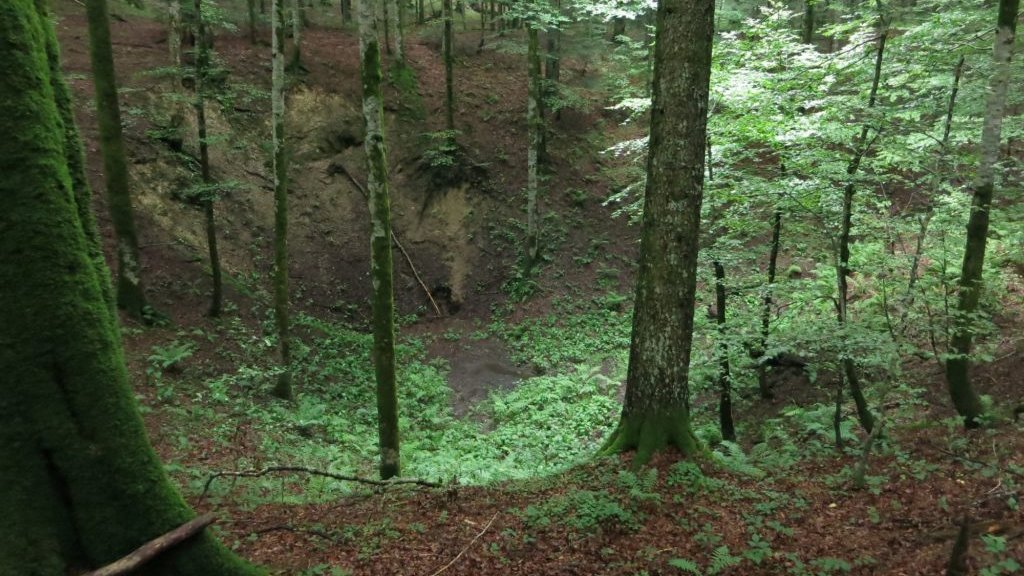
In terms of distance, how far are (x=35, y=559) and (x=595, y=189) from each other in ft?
68.1

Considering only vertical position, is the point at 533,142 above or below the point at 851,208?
above

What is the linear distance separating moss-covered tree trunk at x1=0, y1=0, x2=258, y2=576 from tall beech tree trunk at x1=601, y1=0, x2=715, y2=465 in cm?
455

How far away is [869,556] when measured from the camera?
14.3 feet

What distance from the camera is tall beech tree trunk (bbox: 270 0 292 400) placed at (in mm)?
10258

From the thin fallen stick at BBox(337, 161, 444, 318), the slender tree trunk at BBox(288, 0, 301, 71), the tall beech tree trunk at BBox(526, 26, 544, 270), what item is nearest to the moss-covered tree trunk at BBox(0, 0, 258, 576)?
A: the thin fallen stick at BBox(337, 161, 444, 318)

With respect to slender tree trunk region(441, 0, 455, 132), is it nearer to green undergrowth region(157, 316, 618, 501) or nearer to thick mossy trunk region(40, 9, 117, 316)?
green undergrowth region(157, 316, 618, 501)

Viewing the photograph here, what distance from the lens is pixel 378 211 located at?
680 cm

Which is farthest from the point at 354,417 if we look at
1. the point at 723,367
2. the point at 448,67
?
the point at 448,67

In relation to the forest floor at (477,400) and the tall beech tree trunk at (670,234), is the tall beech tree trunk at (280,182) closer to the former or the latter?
the forest floor at (477,400)

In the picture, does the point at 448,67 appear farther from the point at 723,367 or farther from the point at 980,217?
the point at 980,217

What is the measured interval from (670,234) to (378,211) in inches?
137

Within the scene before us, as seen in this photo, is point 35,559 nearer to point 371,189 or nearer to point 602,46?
point 371,189

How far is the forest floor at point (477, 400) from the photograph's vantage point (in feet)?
15.5

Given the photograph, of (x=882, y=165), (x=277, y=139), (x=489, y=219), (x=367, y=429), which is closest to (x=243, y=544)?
(x=367, y=429)
